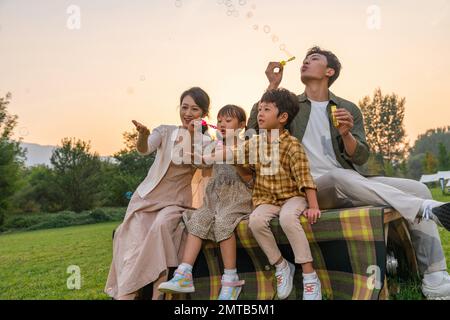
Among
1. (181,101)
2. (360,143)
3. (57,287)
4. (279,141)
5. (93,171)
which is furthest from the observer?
(93,171)

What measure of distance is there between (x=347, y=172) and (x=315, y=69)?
3.03 feet

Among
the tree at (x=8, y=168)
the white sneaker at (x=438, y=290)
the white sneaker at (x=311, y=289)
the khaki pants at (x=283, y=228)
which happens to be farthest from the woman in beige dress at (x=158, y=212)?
the tree at (x=8, y=168)

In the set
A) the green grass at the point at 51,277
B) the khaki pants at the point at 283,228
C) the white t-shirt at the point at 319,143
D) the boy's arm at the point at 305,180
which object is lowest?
the green grass at the point at 51,277

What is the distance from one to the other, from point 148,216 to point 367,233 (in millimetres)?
1458

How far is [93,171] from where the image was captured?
110 ft

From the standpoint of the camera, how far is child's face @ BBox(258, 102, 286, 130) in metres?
2.74

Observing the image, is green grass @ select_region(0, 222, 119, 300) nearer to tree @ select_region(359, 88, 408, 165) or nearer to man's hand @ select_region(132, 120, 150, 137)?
man's hand @ select_region(132, 120, 150, 137)

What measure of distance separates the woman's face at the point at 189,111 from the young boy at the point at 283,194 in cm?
56

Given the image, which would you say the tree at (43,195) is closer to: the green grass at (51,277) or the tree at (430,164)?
the green grass at (51,277)

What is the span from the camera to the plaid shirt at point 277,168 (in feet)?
8.66

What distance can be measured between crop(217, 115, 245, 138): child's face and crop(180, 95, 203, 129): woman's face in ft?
0.79

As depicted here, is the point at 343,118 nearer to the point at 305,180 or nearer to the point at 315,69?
the point at 305,180
